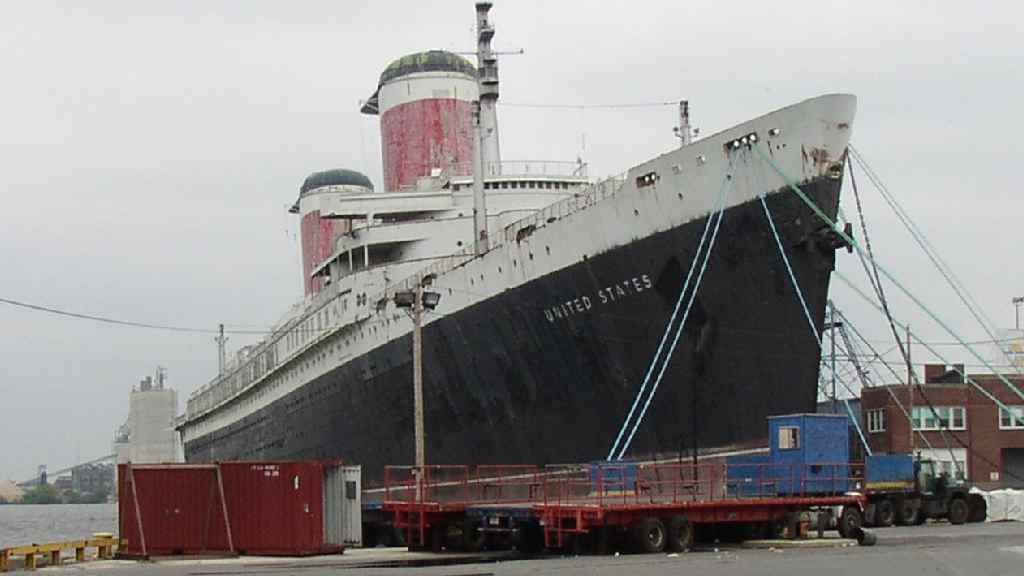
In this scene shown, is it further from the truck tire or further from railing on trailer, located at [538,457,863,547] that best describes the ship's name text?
the truck tire

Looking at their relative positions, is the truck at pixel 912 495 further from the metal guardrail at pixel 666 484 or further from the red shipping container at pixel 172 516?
the red shipping container at pixel 172 516

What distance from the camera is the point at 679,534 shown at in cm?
2233

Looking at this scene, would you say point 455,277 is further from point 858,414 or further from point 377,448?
point 858,414

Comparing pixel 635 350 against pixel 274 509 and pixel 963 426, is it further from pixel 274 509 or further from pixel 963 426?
pixel 963 426

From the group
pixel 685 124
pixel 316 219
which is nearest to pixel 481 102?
pixel 685 124

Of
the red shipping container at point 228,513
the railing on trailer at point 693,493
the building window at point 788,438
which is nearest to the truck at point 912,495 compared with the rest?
the railing on trailer at point 693,493

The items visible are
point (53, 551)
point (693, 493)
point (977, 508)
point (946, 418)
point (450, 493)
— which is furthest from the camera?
point (946, 418)

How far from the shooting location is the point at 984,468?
1957 inches

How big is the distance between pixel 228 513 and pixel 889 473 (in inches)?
689

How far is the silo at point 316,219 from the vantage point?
2256 inches

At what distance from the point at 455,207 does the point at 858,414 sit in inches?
844

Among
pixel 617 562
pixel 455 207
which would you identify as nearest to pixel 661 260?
pixel 617 562

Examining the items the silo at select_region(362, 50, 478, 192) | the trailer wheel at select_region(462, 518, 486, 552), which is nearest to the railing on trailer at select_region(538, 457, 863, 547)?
the trailer wheel at select_region(462, 518, 486, 552)

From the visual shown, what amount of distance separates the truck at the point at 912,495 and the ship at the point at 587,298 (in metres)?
6.55
